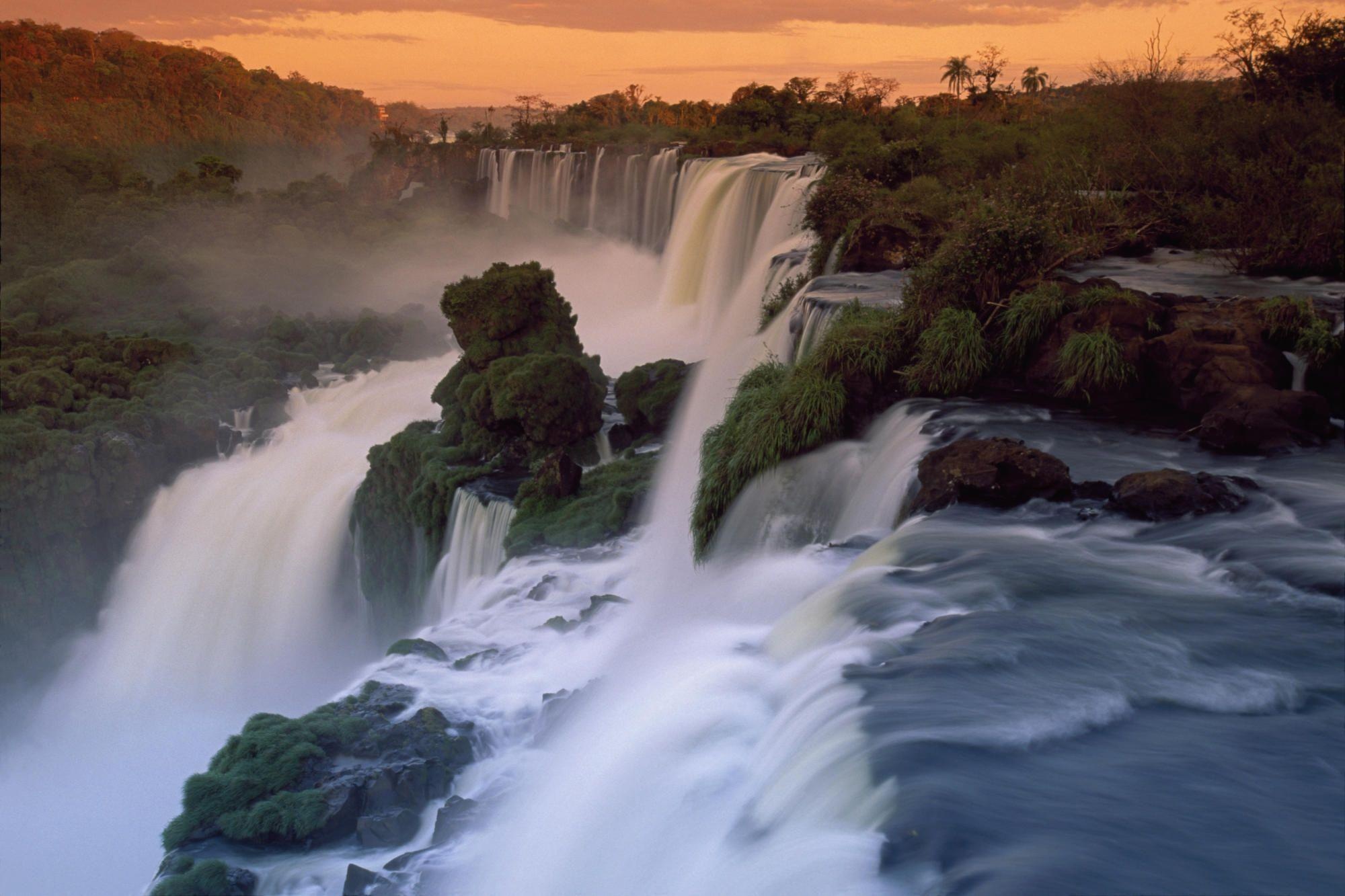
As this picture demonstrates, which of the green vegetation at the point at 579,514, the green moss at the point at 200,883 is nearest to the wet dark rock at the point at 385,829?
the green moss at the point at 200,883

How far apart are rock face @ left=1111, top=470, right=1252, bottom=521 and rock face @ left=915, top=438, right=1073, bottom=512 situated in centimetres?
51

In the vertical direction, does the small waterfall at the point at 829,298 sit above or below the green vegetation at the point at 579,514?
above

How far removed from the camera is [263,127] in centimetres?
5438

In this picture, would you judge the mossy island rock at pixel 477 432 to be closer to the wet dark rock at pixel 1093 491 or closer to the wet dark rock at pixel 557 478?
the wet dark rock at pixel 557 478

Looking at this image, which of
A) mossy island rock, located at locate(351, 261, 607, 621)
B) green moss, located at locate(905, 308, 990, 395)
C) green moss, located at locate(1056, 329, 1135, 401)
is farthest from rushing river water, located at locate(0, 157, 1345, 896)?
mossy island rock, located at locate(351, 261, 607, 621)

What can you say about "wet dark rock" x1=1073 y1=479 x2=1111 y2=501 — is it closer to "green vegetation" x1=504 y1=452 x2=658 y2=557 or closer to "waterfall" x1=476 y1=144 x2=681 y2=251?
"green vegetation" x1=504 y1=452 x2=658 y2=557

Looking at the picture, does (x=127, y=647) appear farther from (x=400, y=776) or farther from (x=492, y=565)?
(x=400, y=776)

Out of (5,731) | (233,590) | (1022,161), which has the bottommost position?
(5,731)

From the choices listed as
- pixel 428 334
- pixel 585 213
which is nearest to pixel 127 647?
pixel 428 334

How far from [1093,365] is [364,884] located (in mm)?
8753

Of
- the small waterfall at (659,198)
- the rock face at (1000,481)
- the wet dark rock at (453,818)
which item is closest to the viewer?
the wet dark rock at (453,818)

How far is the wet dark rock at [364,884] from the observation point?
6516mm

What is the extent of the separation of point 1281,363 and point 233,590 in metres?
17.6

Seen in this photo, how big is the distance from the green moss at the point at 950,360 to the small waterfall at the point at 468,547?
652 cm
